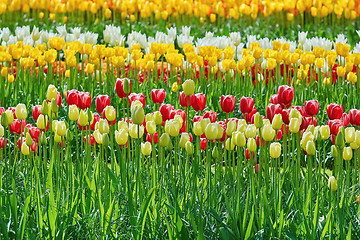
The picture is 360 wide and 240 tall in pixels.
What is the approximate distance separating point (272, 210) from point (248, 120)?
60 centimetres

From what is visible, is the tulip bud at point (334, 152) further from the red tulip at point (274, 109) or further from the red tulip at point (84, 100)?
the red tulip at point (84, 100)

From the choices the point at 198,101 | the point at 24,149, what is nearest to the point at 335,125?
the point at 198,101

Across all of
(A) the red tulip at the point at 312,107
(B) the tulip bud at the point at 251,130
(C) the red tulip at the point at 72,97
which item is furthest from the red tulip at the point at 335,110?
(C) the red tulip at the point at 72,97

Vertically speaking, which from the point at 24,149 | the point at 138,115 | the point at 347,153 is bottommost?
the point at 24,149

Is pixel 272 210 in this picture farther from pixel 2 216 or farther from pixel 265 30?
pixel 265 30

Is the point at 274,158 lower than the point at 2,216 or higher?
higher

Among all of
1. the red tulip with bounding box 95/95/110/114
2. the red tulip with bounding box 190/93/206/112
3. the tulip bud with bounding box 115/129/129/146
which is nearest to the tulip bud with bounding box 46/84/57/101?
the red tulip with bounding box 95/95/110/114

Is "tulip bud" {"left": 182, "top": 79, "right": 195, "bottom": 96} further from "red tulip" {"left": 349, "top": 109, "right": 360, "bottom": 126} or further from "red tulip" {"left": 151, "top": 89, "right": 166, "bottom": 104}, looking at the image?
"red tulip" {"left": 349, "top": 109, "right": 360, "bottom": 126}

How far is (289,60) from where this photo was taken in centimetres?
538

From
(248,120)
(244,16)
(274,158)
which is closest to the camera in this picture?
(274,158)

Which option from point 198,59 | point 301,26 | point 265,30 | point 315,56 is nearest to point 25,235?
point 198,59

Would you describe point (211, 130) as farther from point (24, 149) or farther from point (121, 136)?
point (24, 149)

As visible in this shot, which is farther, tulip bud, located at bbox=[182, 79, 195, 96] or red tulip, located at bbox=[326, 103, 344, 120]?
red tulip, located at bbox=[326, 103, 344, 120]

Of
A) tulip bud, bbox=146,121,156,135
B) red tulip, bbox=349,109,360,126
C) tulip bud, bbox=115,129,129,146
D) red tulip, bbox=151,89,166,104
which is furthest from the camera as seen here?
red tulip, bbox=151,89,166,104
